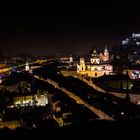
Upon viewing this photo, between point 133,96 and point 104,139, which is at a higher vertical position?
point 104,139

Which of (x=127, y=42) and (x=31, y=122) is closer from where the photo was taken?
(x=31, y=122)

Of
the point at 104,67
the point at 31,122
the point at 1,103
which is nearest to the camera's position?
the point at 31,122

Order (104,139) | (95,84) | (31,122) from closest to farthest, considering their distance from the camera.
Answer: (104,139)
(31,122)
(95,84)

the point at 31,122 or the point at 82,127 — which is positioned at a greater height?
the point at 82,127

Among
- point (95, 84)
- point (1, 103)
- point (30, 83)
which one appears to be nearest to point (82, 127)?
point (1, 103)

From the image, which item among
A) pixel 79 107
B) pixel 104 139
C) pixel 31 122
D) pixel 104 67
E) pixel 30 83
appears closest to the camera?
pixel 104 139

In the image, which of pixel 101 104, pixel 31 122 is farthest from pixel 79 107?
pixel 31 122

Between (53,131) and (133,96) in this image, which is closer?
(53,131)

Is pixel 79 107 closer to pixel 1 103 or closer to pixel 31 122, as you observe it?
pixel 31 122

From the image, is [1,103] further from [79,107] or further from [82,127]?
[82,127]
